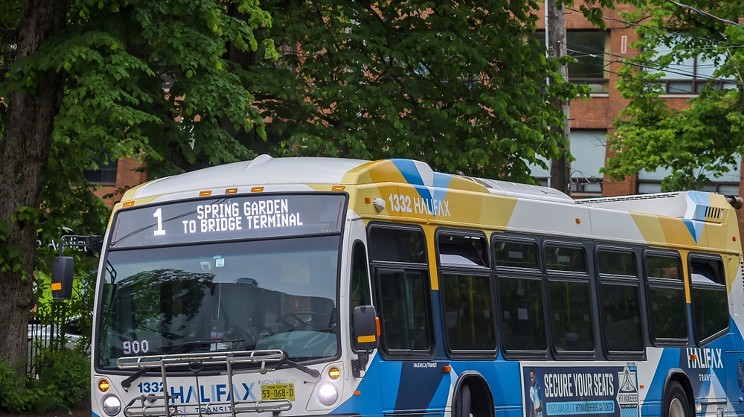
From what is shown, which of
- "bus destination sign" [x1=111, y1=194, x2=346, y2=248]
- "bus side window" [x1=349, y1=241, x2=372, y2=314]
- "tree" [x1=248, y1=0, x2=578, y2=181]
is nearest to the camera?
"bus side window" [x1=349, y1=241, x2=372, y2=314]

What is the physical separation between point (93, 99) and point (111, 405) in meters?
5.41

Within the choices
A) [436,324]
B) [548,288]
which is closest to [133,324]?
[436,324]

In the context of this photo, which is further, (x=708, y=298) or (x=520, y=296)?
(x=708, y=298)

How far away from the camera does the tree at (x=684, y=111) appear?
31484 mm

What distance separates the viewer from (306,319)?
34.0 ft

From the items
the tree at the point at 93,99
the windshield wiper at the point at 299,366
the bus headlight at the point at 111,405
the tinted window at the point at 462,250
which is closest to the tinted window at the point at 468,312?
the tinted window at the point at 462,250

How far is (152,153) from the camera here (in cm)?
1598

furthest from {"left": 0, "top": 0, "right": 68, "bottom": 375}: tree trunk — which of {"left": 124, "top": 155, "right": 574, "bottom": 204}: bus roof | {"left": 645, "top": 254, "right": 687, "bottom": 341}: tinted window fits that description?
{"left": 645, "top": 254, "right": 687, "bottom": 341}: tinted window

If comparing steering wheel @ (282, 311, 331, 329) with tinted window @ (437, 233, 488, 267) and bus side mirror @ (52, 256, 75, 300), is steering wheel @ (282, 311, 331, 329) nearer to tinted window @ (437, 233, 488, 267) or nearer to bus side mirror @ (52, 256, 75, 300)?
tinted window @ (437, 233, 488, 267)

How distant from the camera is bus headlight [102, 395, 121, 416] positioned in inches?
430

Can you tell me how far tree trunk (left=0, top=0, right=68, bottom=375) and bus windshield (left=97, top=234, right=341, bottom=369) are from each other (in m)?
6.48

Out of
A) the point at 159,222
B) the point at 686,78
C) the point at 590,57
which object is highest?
the point at 590,57

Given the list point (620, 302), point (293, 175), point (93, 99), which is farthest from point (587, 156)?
point (293, 175)

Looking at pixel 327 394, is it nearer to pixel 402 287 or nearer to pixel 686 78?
pixel 402 287
